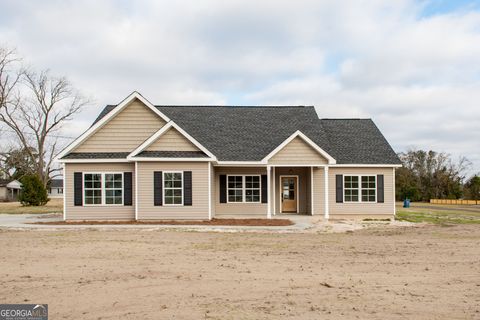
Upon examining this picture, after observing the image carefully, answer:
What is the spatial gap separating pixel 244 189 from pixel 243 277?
620 inches

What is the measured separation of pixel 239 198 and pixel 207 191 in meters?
3.46

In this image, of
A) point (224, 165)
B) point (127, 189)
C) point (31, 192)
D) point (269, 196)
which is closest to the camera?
point (127, 189)

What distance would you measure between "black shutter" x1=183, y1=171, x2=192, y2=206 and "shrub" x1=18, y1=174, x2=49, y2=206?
22.6 metres

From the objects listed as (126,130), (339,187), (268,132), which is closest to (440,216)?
(339,187)

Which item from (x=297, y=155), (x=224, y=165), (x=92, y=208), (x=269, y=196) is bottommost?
(x=92, y=208)

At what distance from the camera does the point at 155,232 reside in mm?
17844

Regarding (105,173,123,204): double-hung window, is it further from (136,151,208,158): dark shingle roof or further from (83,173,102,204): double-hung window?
(136,151,208,158): dark shingle roof

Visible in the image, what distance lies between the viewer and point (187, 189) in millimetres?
21781

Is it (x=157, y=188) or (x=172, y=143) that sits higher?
(x=172, y=143)

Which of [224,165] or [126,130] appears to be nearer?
[126,130]

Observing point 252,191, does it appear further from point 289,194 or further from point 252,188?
point 289,194

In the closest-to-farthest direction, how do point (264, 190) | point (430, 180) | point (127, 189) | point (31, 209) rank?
point (127, 189) < point (264, 190) < point (31, 209) < point (430, 180)

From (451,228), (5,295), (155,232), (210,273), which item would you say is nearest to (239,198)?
(155,232)

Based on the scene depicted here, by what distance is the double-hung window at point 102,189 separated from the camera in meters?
22.2
